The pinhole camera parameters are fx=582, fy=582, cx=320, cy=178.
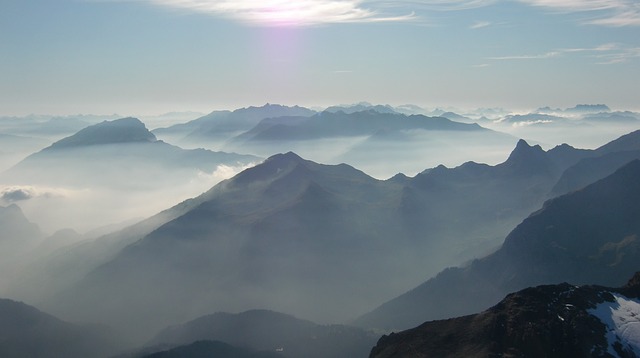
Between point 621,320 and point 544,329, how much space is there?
24.4 meters

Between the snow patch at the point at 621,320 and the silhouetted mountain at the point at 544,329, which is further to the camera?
the snow patch at the point at 621,320

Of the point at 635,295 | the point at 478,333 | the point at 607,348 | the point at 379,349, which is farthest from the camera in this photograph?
the point at 379,349

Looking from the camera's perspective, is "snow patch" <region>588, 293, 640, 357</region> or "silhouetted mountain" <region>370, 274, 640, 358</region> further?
"snow patch" <region>588, 293, 640, 357</region>

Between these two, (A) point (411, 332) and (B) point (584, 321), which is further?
(A) point (411, 332)

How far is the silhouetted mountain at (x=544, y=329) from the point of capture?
472ft

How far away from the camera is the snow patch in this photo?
145 m

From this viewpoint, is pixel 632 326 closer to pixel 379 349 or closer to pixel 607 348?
pixel 607 348

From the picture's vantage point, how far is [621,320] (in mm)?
154125

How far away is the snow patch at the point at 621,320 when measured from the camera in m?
145

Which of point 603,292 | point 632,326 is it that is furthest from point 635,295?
point 632,326

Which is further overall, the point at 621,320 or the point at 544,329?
the point at 621,320

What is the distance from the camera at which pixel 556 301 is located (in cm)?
16038

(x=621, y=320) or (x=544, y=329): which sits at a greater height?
(x=544, y=329)

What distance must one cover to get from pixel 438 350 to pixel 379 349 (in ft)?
87.8
